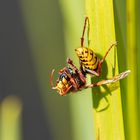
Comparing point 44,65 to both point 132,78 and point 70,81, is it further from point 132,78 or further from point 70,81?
point 132,78

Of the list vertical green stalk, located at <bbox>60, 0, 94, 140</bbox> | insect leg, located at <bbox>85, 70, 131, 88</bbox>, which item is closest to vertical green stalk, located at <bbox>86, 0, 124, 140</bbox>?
insect leg, located at <bbox>85, 70, 131, 88</bbox>

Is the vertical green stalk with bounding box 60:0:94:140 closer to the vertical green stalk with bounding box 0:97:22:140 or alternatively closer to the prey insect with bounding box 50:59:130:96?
the prey insect with bounding box 50:59:130:96

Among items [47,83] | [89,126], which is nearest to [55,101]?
[47,83]

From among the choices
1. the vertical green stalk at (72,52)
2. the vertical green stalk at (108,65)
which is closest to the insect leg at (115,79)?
the vertical green stalk at (108,65)

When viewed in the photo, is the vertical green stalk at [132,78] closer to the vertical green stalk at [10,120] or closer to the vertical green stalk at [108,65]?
the vertical green stalk at [108,65]

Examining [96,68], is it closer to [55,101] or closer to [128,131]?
[128,131]
